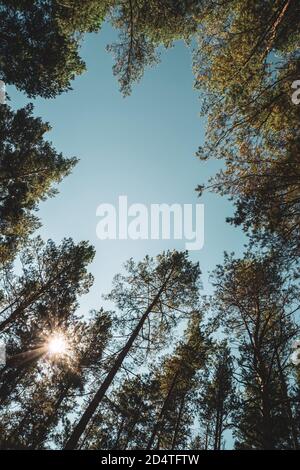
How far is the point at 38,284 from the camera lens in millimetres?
16031

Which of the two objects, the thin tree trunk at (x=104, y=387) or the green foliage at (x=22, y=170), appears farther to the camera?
the green foliage at (x=22, y=170)

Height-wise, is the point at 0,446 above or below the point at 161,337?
below

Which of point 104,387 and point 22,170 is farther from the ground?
point 22,170

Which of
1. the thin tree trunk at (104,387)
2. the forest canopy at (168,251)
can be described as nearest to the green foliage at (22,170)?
the forest canopy at (168,251)

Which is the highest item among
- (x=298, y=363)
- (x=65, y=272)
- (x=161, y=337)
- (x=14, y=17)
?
(x=14, y=17)

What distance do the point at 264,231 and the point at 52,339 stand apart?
1282 cm

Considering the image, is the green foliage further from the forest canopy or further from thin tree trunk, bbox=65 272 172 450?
thin tree trunk, bbox=65 272 172 450

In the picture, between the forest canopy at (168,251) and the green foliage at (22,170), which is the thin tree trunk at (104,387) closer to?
the forest canopy at (168,251)

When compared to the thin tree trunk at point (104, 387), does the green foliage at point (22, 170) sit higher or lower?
higher

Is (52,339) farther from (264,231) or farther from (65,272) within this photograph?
(264,231)

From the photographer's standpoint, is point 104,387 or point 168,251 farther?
point 168,251

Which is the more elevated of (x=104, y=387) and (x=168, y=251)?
(x=168, y=251)
